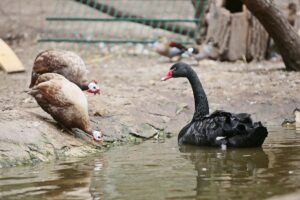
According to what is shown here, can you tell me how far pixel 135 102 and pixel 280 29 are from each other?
10.3ft

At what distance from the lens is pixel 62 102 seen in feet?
26.7

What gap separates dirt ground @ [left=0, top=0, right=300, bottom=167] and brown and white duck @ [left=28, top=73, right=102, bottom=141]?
0.56 ft

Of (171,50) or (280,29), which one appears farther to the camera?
(171,50)

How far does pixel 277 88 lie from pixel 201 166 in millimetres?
4340

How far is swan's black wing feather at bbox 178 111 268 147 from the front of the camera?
8.14 meters

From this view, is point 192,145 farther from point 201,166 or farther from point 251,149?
point 201,166

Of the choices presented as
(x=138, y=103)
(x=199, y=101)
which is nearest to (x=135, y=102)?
(x=138, y=103)

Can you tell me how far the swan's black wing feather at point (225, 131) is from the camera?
8.14m

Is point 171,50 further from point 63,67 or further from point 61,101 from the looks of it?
point 61,101

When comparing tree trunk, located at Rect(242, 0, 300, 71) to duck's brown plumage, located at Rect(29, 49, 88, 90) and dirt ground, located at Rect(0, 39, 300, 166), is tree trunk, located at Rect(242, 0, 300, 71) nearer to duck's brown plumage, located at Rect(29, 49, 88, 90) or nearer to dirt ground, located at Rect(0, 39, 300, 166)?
dirt ground, located at Rect(0, 39, 300, 166)

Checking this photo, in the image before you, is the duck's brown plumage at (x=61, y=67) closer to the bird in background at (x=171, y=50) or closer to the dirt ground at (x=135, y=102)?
the dirt ground at (x=135, y=102)

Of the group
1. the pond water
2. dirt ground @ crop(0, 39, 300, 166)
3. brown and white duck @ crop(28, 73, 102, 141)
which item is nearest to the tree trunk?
dirt ground @ crop(0, 39, 300, 166)

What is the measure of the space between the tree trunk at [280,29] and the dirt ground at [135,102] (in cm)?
33

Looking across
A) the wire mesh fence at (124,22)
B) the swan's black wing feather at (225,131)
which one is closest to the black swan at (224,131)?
the swan's black wing feather at (225,131)
